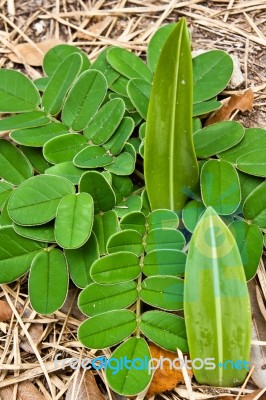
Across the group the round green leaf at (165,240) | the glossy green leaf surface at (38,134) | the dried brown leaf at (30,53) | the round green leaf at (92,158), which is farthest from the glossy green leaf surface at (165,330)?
the dried brown leaf at (30,53)

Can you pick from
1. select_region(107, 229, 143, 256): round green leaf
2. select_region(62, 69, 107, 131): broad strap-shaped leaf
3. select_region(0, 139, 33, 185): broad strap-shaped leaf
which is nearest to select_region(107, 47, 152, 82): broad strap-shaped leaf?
select_region(62, 69, 107, 131): broad strap-shaped leaf

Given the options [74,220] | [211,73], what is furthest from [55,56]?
[74,220]

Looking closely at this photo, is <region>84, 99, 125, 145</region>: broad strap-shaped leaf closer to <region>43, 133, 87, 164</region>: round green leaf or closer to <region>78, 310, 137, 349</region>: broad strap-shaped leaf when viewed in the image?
<region>43, 133, 87, 164</region>: round green leaf

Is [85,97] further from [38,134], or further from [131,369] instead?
[131,369]

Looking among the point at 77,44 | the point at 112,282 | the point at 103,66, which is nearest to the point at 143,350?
the point at 112,282

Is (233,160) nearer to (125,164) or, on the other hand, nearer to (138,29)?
(125,164)

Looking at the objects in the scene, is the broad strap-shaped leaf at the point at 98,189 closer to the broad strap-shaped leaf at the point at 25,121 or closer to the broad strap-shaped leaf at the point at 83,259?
the broad strap-shaped leaf at the point at 83,259

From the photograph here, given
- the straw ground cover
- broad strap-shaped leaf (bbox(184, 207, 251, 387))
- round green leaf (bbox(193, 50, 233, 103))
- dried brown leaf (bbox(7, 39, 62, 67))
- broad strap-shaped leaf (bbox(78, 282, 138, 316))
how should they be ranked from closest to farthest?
broad strap-shaped leaf (bbox(184, 207, 251, 387)) < broad strap-shaped leaf (bbox(78, 282, 138, 316)) < the straw ground cover < round green leaf (bbox(193, 50, 233, 103)) < dried brown leaf (bbox(7, 39, 62, 67))
